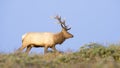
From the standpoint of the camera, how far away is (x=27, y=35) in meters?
22.3

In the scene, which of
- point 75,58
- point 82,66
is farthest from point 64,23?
point 82,66

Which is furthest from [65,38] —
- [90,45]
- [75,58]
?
[75,58]

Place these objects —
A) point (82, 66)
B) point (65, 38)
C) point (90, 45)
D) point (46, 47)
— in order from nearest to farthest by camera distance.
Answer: point (82, 66) < point (90, 45) < point (46, 47) < point (65, 38)

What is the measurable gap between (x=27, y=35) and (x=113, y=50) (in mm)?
9357

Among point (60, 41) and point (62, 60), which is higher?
point (60, 41)

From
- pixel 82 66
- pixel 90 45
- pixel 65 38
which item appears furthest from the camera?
pixel 65 38

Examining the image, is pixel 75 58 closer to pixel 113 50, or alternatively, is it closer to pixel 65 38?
pixel 113 50

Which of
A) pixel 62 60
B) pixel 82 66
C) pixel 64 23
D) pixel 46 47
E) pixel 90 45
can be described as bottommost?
pixel 82 66

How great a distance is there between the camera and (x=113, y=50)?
45.0ft

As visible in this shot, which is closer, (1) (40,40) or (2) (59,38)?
(1) (40,40)

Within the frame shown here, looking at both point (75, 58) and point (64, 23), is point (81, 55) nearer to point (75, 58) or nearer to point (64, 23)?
point (75, 58)

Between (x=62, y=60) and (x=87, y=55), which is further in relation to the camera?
(x=87, y=55)

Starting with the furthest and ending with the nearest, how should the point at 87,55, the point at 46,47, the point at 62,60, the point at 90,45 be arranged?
the point at 46,47 < the point at 90,45 < the point at 87,55 < the point at 62,60

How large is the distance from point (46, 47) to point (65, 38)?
2117mm
